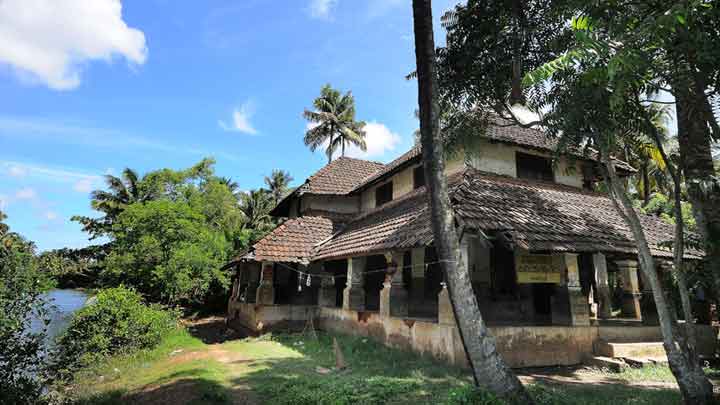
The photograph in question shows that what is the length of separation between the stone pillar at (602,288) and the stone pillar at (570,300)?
1.46 meters

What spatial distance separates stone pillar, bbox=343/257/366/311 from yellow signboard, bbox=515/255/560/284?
4804mm

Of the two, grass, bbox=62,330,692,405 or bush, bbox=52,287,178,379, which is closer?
grass, bbox=62,330,692,405

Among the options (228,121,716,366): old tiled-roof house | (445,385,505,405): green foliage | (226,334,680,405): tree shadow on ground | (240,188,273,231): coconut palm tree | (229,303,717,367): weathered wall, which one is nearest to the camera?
(445,385,505,405): green foliage

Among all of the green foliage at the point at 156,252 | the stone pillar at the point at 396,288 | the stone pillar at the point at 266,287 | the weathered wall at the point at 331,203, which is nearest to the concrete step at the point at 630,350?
the stone pillar at the point at 396,288

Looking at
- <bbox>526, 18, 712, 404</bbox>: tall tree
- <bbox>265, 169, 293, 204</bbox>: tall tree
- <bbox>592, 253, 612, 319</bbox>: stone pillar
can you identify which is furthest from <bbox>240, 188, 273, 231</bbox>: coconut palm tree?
<bbox>526, 18, 712, 404</bbox>: tall tree

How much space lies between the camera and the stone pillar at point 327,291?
14367 millimetres

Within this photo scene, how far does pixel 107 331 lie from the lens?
12.5 meters

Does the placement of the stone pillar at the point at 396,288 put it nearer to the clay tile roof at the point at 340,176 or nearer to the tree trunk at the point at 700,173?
the tree trunk at the point at 700,173

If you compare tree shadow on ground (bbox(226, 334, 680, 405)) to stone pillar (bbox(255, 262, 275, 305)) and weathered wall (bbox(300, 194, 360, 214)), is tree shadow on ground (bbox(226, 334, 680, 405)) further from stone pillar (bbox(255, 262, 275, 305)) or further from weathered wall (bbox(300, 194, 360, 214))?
weathered wall (bbox(300, 194, 360, 214))

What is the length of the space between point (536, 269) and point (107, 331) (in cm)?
1292

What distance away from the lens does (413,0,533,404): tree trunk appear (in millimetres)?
5488

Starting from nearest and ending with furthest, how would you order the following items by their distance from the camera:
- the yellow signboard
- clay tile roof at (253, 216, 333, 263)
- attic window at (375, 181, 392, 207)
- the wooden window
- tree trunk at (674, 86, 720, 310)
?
tree trunk at (674, 86, 720, 310) < the yellow signboard < the wooden window < clay tile roof at (253, 216, 333, 263) < attic window at (375, 181, 392, 207)

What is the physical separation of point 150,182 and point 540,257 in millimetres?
24080

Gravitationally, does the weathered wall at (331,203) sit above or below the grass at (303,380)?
above
